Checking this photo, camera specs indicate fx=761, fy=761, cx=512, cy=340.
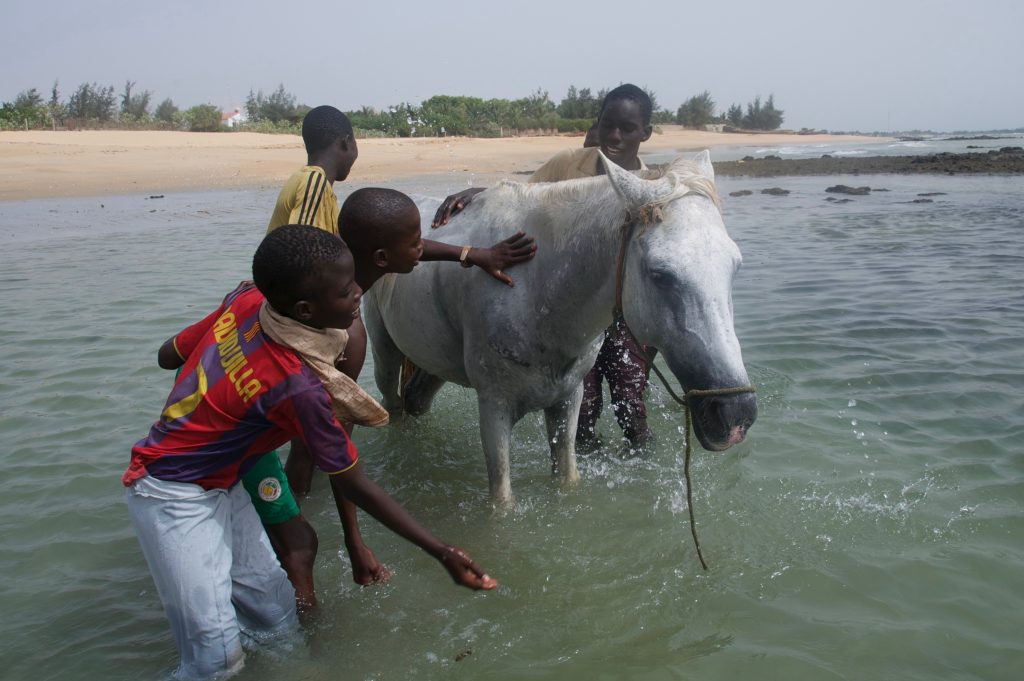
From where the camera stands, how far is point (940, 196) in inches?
704

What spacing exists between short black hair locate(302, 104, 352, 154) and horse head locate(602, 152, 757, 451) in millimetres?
1934

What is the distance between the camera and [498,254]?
3498mm

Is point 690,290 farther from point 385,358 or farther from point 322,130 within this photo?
point 385,358

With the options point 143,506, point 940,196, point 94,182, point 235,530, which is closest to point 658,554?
point 235,530

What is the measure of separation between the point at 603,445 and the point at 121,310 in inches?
233

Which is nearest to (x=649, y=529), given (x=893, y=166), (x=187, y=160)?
(x=187, y=160)

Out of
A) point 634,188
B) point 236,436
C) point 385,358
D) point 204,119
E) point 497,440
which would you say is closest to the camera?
point 236,436

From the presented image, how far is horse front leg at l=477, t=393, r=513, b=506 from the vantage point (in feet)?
12.1

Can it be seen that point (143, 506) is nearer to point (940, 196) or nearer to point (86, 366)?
point (86, 366)

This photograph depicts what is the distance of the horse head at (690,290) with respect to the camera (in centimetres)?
264

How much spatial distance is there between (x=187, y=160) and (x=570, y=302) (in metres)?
25.8

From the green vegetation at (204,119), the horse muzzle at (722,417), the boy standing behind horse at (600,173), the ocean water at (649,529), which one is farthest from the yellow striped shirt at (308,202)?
the green vegetation at (204,119)

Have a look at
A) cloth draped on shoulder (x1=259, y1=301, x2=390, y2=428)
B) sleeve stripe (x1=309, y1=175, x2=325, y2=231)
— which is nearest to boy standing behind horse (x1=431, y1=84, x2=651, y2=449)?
sleeve stripe (x1=309, y1=175, x2=325, y2=231)

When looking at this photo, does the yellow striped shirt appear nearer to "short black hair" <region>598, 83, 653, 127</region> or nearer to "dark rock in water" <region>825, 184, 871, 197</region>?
"short black hair" <region>598, 83, 653, 127</region>
